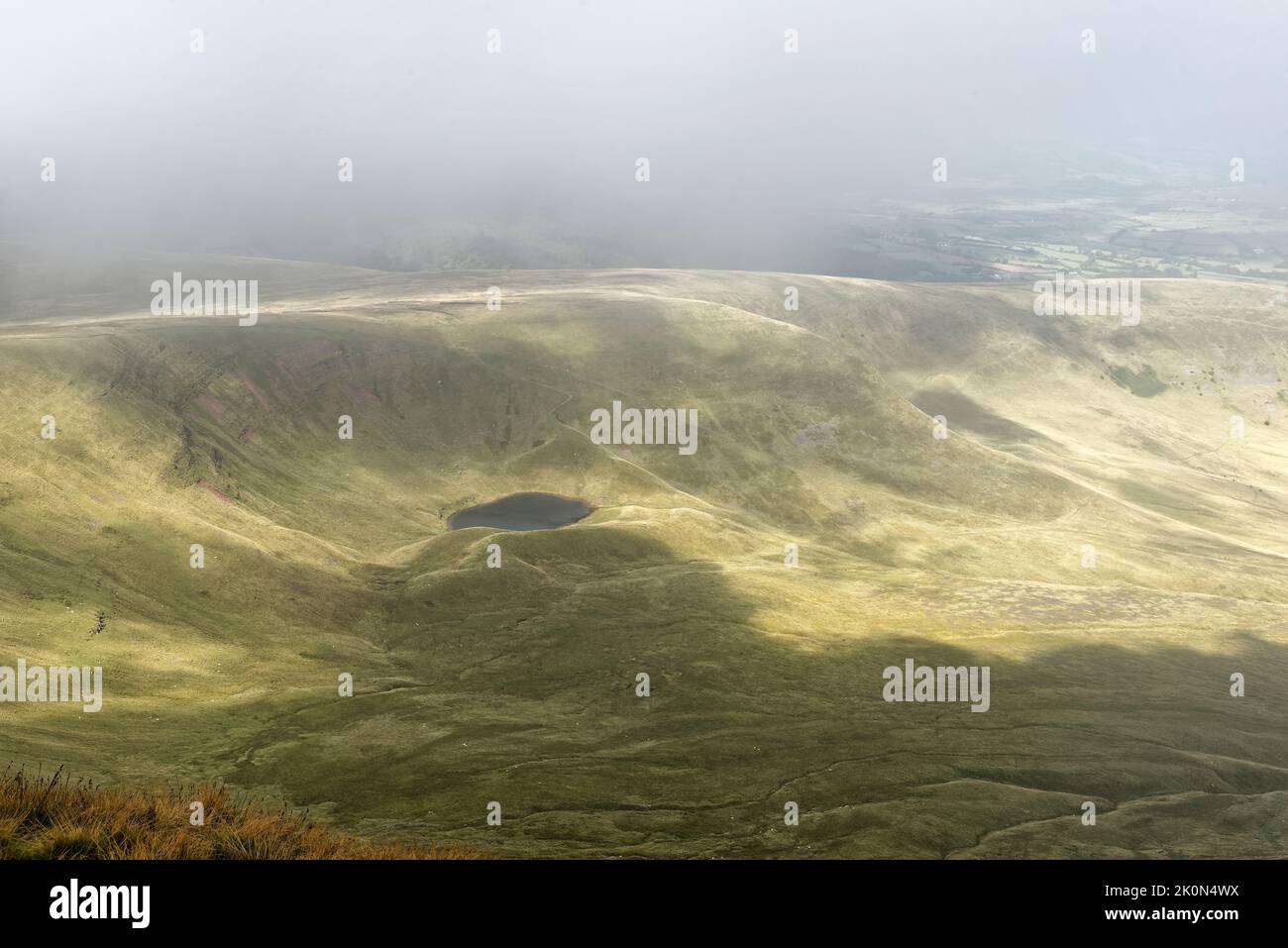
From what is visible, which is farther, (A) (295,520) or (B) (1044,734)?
(A) (295,520)

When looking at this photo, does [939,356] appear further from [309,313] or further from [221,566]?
[221,566]

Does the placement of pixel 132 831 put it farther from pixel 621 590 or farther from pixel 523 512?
pixel 523 512

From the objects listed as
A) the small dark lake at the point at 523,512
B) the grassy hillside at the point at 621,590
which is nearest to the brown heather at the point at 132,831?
the grassy hillside at the point at 621,590

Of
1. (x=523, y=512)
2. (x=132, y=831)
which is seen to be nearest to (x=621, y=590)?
(x=523, y=512)

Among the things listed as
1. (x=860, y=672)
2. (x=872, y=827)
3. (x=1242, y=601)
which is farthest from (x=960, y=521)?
(x=872, y=827)

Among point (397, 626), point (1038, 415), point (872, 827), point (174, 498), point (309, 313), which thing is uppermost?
point (309, 313)

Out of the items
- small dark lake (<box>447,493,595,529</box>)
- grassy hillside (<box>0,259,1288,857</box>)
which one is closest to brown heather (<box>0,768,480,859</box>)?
grassy hillside (<box>0,259,1288,857</box>)

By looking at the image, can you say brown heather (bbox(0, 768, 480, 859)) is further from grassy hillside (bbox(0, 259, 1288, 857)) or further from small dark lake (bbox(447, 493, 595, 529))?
small dark lake (bbox(447, 493, 595, 529))
